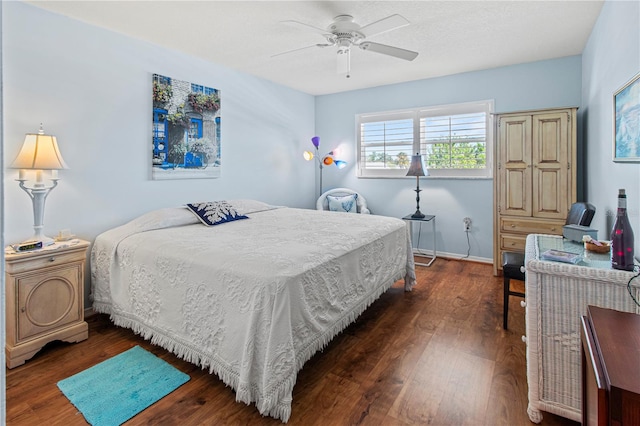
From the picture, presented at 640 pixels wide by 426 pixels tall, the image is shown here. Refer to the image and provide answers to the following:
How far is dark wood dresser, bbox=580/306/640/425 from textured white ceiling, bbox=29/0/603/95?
8.00 ft

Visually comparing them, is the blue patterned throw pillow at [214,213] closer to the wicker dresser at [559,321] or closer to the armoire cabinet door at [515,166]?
the wicker dresser at [559,321]

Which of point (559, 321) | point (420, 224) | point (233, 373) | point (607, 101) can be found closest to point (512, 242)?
point (420, 224)

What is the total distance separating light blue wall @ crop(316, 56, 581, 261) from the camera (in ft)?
13.0

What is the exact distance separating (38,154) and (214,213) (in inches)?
54.0

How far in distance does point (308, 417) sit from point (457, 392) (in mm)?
845

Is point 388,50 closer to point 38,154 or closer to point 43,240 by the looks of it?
point 38,154

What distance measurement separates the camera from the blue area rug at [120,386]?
1801mm

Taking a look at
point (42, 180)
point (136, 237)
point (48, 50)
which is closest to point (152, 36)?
point (48, 50)

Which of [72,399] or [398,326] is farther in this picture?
[398,326]

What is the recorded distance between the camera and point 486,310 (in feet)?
9.88

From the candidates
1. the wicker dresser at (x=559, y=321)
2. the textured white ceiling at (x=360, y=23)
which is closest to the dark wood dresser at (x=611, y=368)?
the wicker dresser at (x=559, y=321)

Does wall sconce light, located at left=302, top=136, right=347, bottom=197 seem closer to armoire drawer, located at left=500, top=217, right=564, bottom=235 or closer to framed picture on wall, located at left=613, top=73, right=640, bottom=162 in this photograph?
armoire drawer, located at left=500, top=217, right=564, bottom=235

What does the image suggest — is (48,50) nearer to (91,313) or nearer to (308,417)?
(91,313)

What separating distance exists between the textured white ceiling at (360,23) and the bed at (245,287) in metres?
1.66
